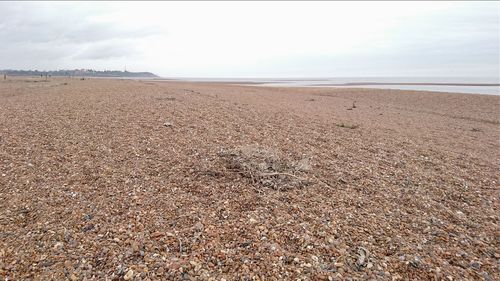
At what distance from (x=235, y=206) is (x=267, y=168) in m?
1.48

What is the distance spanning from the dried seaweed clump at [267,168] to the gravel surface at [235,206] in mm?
32

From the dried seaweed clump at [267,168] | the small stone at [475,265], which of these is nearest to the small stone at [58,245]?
the dried seaweed clump at [267,168]

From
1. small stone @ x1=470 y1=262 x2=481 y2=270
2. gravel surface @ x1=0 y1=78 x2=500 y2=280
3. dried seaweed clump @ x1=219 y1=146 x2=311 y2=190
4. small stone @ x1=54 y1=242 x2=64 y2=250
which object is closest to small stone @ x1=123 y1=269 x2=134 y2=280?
gravel surface @ x1=0 y1=78 x2=500 y2=280

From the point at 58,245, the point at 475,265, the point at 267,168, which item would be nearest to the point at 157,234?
the point at 58,245

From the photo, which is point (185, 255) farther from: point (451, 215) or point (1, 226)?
point (451, 215)

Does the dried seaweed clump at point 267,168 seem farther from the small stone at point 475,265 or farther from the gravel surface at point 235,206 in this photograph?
the small stone at point 475,265

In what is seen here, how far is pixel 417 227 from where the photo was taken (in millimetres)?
4441

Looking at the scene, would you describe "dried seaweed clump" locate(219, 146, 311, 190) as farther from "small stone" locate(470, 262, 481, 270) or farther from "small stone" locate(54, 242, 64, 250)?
"small stone" locate(54, 242, 64, 250)

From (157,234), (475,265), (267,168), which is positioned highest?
(267,168)

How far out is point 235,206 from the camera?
4801 millimetres

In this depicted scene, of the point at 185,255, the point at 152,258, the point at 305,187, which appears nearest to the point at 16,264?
the point at 152,258

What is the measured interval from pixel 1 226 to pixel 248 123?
7612mm

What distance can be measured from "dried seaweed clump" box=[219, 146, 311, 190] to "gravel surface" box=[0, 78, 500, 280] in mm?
32

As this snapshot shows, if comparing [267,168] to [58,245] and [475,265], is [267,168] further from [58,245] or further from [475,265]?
[58,245]
